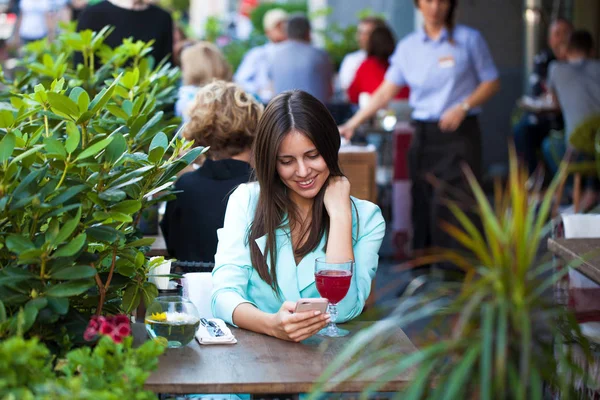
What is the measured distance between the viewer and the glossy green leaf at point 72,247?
1.97 meters

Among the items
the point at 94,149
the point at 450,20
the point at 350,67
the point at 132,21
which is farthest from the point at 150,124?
the point at 350,67

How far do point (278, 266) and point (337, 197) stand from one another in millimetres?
259

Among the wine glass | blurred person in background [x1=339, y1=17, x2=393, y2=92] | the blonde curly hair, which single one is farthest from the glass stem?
blurred person in background [x1=339, y1=17, x2=393, y2=92]

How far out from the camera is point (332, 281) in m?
2.36

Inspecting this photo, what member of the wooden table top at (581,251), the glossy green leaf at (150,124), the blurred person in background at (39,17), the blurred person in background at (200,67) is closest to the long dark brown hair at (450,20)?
the blurred person in background at (200,67)

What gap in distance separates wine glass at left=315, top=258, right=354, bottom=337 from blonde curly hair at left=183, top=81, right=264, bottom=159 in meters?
1.43

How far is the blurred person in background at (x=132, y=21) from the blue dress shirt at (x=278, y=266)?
99.8 inches

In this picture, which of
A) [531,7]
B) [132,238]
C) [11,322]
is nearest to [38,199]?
[11,322]

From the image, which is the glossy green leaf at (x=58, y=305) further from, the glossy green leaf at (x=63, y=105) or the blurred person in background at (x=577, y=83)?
the blurred person in background at (x=577, y=83)

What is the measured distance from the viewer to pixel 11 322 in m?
1.95

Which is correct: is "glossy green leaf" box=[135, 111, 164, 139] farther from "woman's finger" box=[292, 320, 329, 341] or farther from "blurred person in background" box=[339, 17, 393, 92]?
"blurred person in background" box=[339, 17, 393, 92]

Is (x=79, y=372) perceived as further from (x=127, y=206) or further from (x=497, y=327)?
(x=497, y=327)

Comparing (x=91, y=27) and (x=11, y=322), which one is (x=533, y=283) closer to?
(x=11, y=322)

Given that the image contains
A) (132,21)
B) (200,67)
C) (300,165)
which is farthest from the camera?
(200,67)
